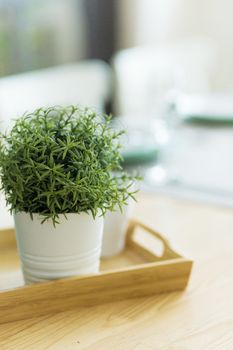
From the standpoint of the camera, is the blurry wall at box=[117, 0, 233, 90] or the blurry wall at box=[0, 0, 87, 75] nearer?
the blurry wall at box=[0, 0, 87, 75]

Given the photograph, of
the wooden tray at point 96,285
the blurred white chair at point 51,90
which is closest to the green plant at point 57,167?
the wooden tray at point 96,285

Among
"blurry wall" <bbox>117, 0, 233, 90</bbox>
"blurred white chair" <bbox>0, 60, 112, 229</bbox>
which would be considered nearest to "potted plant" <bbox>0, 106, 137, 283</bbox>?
"blurred white chair" <bbox>0, 60, 112, 229</bbox>

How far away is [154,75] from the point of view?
263cm

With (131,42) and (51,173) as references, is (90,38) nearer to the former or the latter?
(131,42)

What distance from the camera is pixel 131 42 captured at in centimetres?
370

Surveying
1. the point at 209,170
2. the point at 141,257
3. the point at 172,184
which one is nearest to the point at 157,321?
the point at 141,257

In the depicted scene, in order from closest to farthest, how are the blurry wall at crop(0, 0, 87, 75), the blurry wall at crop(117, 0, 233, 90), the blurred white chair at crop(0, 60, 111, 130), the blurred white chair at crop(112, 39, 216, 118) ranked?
1. the blurred white chair at crop(0, 60, 111, 130)
2. the blurred white chair at crop(112, 39, 216, 118)
3. the blurry wall at crop(0, 0, 87, 75)
4. the blurry wall at crop(117, 0, 233, 90)

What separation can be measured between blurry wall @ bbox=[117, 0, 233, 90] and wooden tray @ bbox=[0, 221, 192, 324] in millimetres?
2667

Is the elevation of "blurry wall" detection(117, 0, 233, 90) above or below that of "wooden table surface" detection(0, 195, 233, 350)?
above

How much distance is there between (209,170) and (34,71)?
193 centimetres

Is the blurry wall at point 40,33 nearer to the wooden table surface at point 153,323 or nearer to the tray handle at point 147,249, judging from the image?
the tray handle at point 147,249

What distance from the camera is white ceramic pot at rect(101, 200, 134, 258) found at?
3.52ft

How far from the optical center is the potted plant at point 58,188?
0.85m

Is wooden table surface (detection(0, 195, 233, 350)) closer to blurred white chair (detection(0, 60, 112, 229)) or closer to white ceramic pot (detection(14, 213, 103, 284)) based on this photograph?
white ceramic pot (detection(14, 213, 103, 284))
